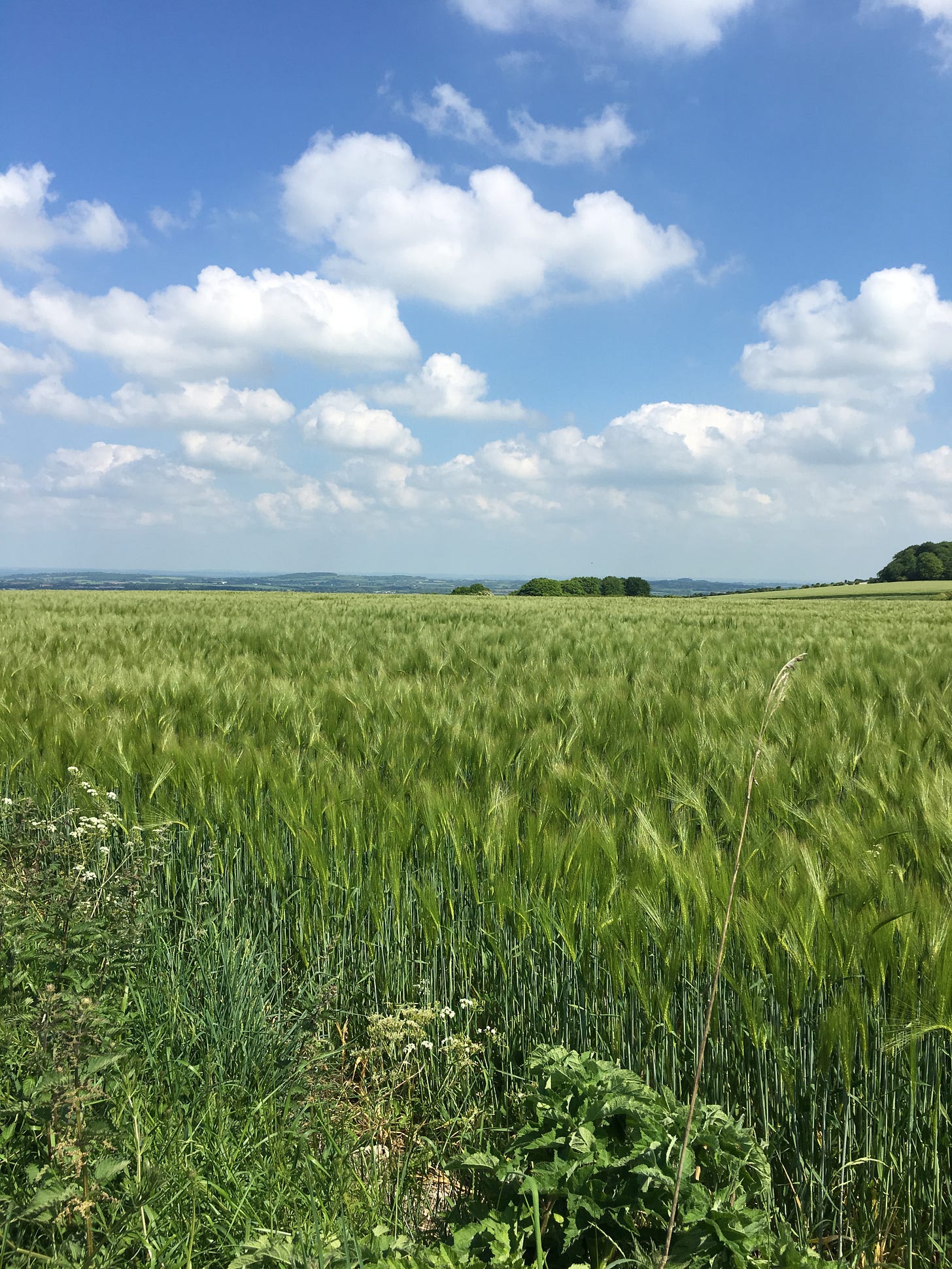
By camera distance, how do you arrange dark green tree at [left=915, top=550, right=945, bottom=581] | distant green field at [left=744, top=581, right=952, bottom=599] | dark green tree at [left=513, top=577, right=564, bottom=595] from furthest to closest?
1. dark green tree at [left=915, top=550, right=945, bottom=581]
2. dark green tree at [left=513, top=577, right=564, bottom=595]
3. distant green field at [left=744, top=581, right=952, bottom=599]

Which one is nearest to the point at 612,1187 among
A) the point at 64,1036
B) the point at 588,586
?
the point at 64,1036

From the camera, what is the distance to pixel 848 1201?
61.6 inches

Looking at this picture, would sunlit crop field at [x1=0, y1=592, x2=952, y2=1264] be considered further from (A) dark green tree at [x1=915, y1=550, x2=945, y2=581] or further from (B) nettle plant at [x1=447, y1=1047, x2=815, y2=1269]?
(A) dark green tree at [x1=915, y1=550, x2=945, y2=581]

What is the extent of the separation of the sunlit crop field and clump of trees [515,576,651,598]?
216 feet

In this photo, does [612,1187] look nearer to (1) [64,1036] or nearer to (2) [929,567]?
(1) [64,1036]

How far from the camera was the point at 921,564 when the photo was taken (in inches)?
3295

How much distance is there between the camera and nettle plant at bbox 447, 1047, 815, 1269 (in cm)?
119

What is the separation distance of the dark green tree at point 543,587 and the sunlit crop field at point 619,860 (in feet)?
217

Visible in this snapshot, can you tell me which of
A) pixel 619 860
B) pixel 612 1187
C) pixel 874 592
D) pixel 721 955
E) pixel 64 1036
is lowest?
pixel 612 1187

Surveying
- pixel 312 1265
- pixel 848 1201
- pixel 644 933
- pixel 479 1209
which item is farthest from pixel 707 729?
pixel 312 1265

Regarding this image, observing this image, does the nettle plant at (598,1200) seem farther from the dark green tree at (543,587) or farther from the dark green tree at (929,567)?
the dark green tree at (929,567)

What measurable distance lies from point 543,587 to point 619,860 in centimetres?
7056

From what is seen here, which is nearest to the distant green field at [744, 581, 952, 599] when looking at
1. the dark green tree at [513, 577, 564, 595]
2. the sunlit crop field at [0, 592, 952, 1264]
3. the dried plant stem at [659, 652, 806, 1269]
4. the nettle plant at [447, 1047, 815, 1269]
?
the dark green tree at [513, 577, 564, 595]

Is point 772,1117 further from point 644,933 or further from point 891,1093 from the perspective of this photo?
point 644,933
